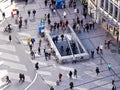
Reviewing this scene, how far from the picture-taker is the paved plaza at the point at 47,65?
53125 mm

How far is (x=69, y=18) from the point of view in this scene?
6850 cm

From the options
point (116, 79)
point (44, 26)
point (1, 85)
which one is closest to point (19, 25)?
point (44, 26)

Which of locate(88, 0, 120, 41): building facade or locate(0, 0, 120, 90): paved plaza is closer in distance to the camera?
locate(0, 0, 120, 90): paved plaza

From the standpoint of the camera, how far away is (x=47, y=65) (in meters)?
56.8

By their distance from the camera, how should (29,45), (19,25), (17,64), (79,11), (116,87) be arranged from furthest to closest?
(79,11) → (19,25) → (29,45) → (17,64) → (116,87)

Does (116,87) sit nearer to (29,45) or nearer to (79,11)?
(29,45)

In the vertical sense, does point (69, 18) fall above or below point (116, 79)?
above

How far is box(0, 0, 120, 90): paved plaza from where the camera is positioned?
5312 centimetres

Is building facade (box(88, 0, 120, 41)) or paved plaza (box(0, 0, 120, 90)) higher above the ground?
building facade (box(88, 0, 120, 41))

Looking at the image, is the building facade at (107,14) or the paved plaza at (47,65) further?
the building facade at (107,14)

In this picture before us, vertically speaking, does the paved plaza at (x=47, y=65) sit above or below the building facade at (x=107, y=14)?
below

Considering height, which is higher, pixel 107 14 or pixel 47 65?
pixel 107 14

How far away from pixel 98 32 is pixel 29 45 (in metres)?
10.9

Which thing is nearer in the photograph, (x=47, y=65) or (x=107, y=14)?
(x=47, y=65)
